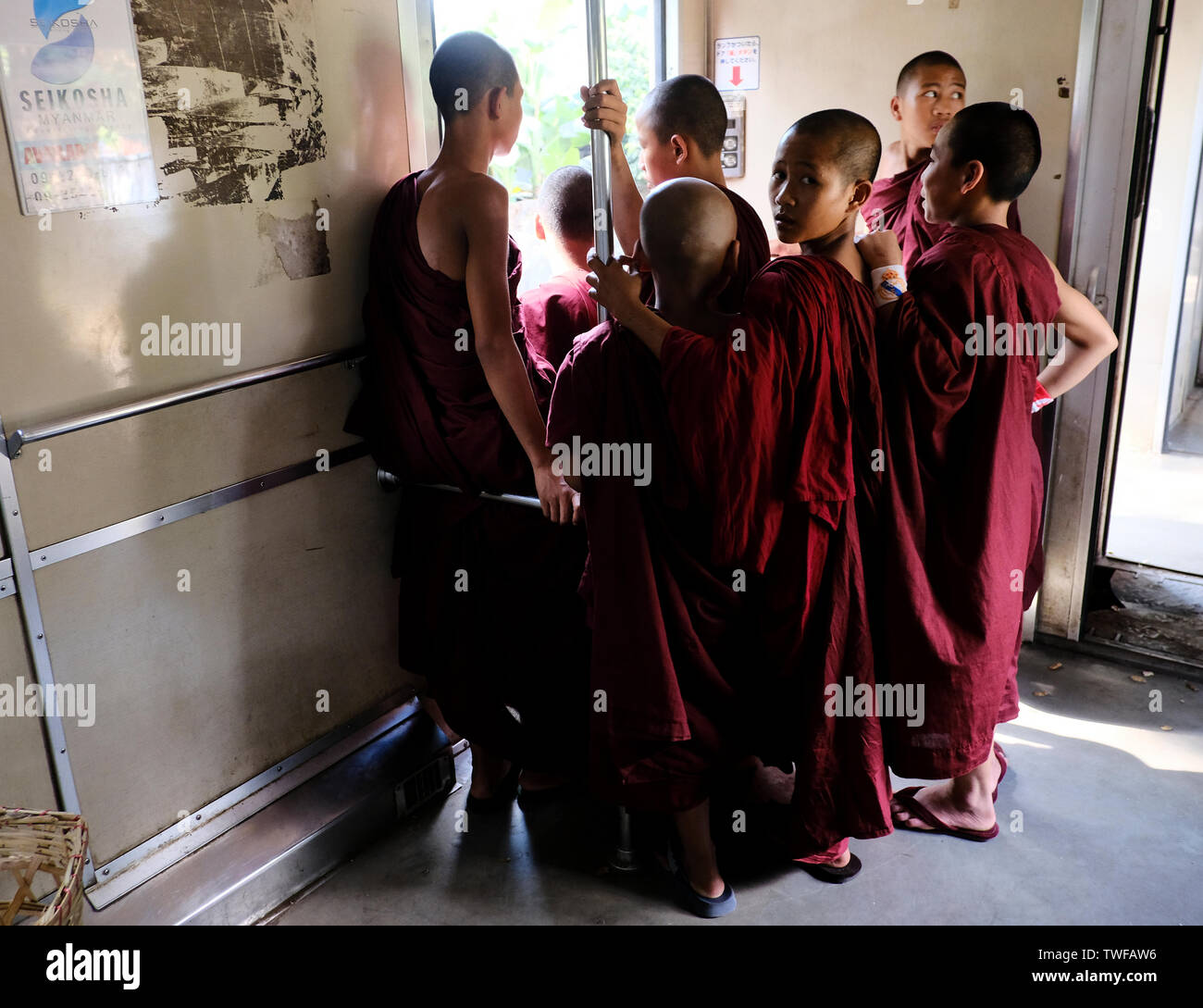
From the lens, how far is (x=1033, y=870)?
242 centimetres

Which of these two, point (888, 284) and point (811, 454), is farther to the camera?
point (888, 284)

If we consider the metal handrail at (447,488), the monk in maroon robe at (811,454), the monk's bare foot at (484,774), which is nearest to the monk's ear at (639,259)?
the monk in maroon robe at (811,454)

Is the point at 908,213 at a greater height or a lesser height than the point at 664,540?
greater

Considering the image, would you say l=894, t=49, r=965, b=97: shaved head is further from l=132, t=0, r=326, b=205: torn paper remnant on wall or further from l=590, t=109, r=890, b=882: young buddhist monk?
l=132, t=0, r=326, b=205: torn paper remnant on wall

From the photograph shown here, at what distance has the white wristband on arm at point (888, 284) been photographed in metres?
2.10

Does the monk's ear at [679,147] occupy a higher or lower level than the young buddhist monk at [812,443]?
higher

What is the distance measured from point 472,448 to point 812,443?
0.87m

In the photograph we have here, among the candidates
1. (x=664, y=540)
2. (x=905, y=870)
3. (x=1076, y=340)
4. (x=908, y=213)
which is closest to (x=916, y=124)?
(x=908, y=213)

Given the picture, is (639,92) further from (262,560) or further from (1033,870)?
(1033,870)

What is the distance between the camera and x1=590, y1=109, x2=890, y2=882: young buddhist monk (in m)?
1.94

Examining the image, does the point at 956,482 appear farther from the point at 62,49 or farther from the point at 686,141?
the point at 62,49

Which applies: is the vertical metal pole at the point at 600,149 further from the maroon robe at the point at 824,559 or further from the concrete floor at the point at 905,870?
the concrete floor at the point at 905,870

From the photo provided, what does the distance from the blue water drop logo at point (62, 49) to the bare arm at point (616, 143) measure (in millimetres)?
921

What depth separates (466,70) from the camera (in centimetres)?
239
